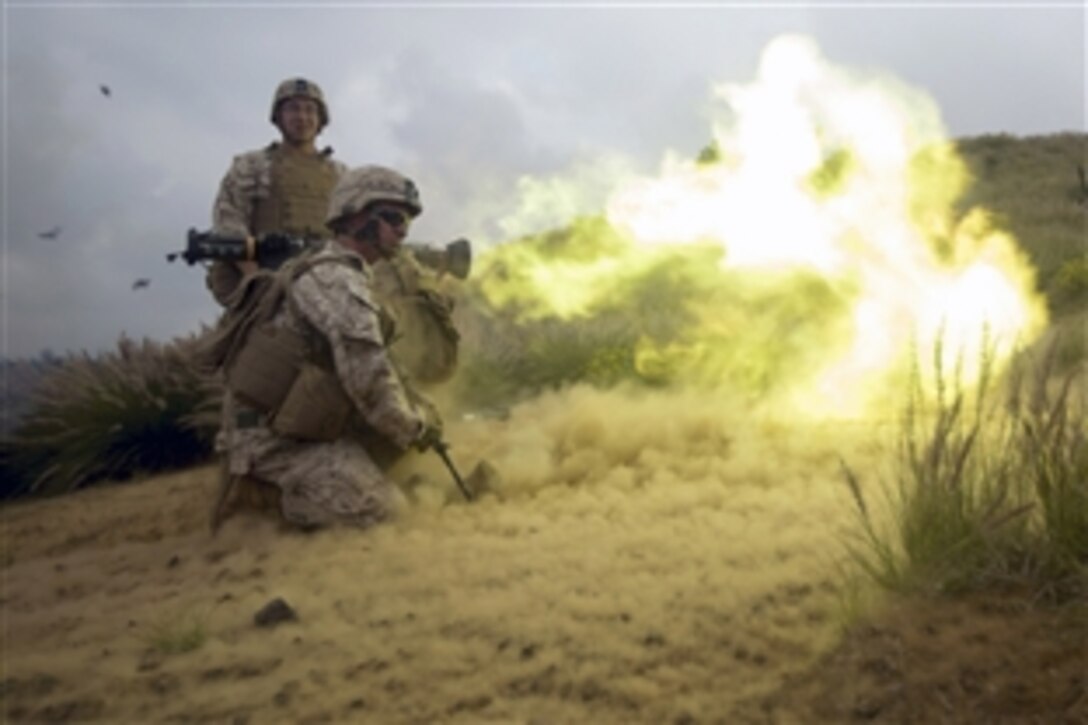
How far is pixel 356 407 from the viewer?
5348mm

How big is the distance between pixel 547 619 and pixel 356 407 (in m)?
2.35

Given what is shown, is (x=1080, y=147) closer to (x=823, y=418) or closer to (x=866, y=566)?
(x=823, y=418)

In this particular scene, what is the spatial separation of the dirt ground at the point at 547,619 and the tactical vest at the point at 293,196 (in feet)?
7.05

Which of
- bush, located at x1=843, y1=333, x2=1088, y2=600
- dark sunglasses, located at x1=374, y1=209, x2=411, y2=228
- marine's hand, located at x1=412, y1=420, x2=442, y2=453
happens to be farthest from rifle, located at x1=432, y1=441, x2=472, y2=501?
bush, located at x1=843, y1=333, x2=1088, y2=600

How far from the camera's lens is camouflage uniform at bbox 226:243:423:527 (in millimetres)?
5133

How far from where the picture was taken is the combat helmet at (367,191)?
5.37 meters

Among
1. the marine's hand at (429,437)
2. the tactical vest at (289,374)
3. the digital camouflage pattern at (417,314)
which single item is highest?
the digital camouflage pattern at (417,314)

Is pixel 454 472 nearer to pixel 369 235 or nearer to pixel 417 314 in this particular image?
pixel 369 235

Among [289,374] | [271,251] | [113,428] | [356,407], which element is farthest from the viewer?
[113,428]

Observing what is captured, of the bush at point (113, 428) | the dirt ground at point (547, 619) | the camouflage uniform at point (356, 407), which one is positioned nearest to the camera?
the dirt ground at point (547, 619)

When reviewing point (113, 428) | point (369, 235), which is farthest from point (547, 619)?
point (113, 428)

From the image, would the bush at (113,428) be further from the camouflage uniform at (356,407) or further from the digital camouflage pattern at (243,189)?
the camouflage uniform at (356,407)

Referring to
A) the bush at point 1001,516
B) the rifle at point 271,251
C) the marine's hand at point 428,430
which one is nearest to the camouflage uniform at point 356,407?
the marine's hand at point 428,430

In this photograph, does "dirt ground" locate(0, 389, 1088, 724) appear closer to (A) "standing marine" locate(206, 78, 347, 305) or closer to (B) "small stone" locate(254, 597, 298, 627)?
(B) "small stone" locate(254, 597, 298, 627)
